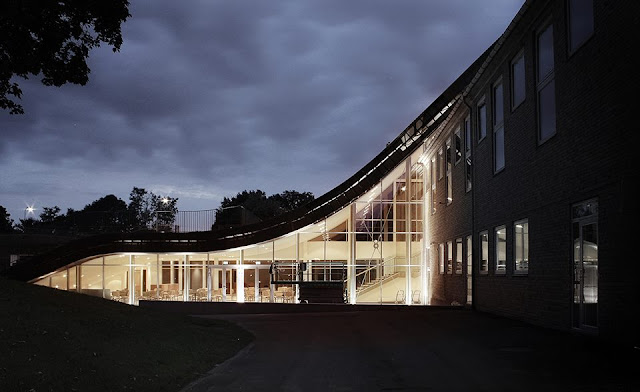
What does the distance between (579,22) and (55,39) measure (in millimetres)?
11890

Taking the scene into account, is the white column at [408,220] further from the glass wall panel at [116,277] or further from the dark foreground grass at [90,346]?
the dark foreground grass at [90,346]

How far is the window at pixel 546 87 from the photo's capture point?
52.3 ft

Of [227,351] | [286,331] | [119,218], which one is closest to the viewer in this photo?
[227,351]

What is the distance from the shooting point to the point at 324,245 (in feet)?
115

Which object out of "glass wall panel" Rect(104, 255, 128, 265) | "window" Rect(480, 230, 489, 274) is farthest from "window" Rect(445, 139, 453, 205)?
"glass wall panel" Rect(104, 255, 128, 265)

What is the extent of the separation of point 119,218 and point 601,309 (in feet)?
174

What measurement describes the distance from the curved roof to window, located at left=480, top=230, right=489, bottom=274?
9111mm

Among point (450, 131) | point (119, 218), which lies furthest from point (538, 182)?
point (119, 218)

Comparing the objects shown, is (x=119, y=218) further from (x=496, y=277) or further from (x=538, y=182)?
(x=538, y=182)

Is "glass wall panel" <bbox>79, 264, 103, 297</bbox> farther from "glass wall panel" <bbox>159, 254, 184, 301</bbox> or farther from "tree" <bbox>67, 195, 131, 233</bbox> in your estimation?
"tree" <bbox>67, 195, 131, 233</bbox>

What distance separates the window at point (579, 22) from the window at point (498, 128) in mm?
6476

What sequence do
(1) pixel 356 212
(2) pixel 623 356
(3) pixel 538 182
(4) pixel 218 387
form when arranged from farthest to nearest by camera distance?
(1) pixel 356 212
(3) pixel 538 182
(2) pixel 623 356
(4) pixel 218 387

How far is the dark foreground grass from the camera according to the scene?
8578mm

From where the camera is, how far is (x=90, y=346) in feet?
33.9
